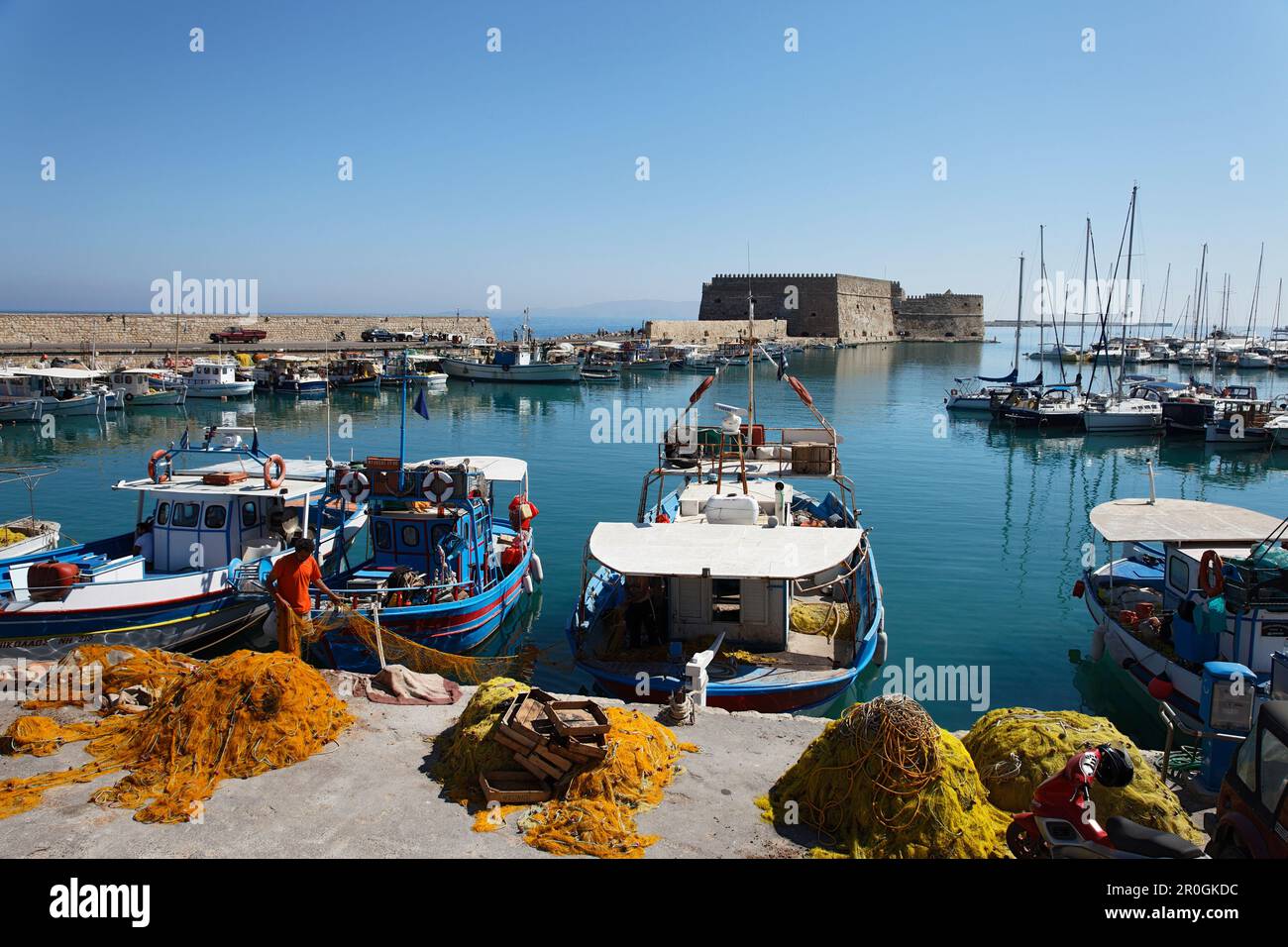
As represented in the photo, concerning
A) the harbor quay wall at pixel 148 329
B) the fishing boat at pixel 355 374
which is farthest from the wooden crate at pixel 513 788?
the harbor quay wall at pixel 148 329

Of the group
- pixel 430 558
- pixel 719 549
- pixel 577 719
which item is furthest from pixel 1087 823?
pixel 430 558

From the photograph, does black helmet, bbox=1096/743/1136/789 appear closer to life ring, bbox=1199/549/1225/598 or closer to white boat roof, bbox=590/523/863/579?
white boat roof, bbox=590/523/863/579

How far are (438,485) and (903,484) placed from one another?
71.9ft

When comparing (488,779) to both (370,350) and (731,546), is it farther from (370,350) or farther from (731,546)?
(370,350)

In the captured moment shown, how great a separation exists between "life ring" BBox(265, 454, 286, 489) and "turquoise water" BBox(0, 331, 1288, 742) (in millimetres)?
5923

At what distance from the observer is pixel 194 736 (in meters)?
8.93

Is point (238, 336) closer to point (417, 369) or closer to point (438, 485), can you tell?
point (417, 369)

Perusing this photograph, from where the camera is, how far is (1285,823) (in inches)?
220

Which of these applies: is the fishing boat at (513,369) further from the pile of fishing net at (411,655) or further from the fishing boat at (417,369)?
the pile of fishing net at (411,655)

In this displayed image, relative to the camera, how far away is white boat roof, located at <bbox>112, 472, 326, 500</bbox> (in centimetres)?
1652

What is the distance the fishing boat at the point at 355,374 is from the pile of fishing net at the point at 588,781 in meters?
61.4
